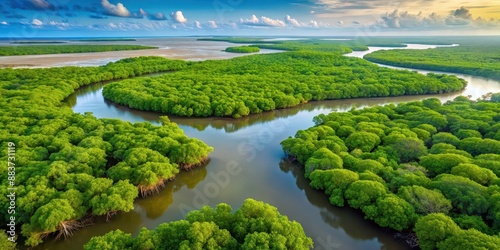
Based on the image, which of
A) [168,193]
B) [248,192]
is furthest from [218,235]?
[168,193]

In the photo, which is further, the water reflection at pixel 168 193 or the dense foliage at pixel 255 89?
the dense foliage at pixel 255 89

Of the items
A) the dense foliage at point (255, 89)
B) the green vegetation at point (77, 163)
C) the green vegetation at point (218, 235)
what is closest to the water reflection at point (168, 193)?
the green vegetation at point (77, 163)

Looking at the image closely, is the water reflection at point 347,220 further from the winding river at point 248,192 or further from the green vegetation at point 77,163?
the green vegetation at point 77,163

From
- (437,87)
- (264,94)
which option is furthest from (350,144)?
(437,87)

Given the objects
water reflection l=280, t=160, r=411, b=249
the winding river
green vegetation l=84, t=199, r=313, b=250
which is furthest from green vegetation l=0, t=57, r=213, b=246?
water reflection l=280, t=160, r=411, b=249

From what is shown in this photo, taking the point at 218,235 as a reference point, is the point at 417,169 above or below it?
below

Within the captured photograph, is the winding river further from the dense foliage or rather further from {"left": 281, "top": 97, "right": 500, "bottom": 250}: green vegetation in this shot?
the dense foliage

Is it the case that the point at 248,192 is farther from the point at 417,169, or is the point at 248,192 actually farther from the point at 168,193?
the point at 417,169
